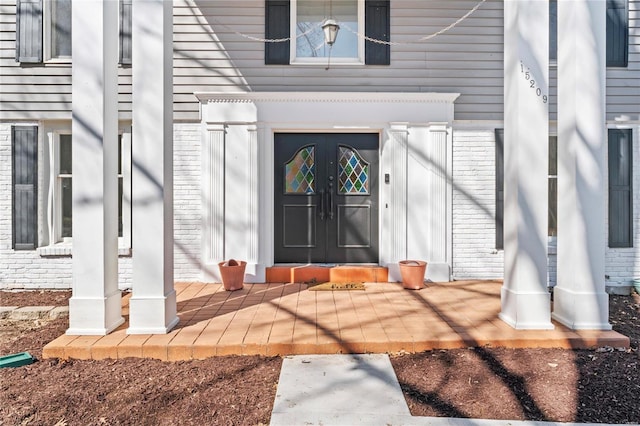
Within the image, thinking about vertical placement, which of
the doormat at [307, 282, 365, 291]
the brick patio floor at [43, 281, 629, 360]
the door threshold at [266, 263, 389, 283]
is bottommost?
the brick patio floor at [43, 281, 629, 360]

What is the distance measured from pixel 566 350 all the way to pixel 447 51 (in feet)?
12.9

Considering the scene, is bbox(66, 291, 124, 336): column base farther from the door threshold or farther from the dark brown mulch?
the dark brown mulch

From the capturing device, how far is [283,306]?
408cm

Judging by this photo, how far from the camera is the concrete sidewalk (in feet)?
7.30

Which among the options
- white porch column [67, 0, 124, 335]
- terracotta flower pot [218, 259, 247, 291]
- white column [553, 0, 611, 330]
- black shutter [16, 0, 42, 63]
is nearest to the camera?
white porch column [67, 0, 124, 335]

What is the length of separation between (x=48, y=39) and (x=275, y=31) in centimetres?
299

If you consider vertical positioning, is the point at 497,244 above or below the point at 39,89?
below

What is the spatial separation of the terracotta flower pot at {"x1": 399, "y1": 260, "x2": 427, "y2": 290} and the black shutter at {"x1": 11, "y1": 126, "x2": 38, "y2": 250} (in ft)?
15.7

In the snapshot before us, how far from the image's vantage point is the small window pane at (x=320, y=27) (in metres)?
5.42

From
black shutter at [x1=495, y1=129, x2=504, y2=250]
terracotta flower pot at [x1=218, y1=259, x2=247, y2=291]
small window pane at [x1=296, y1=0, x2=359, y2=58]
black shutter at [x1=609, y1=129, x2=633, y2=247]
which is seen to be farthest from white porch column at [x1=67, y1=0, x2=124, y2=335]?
black shutter at [x1=609, y1=129, x2=633, y2=247]

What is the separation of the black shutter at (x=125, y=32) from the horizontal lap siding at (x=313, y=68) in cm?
17

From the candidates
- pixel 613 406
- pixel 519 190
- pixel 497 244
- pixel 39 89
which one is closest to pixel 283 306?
pixel 519 190

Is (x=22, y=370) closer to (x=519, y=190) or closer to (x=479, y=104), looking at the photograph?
(x=519, y=190)

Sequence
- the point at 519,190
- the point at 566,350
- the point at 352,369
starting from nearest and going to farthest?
the point at 352,369, the point at 566,350, the point at 519,190
